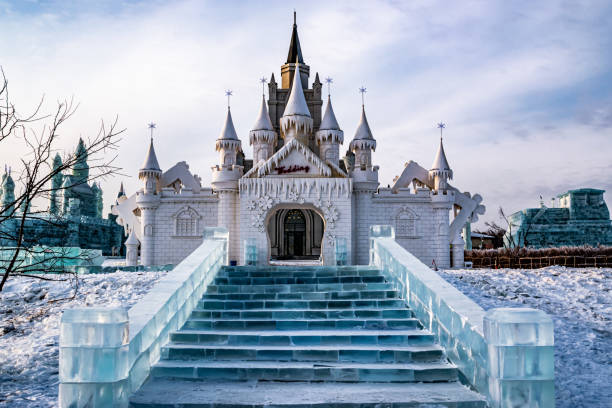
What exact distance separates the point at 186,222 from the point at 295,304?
59.1ft

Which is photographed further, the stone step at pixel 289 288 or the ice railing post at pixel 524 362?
the stone step at pixel 289 288

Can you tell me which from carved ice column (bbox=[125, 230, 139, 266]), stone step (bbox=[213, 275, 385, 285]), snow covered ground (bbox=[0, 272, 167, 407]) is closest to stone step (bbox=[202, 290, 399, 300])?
stone step (bbox=[213, 275, 385, 285])

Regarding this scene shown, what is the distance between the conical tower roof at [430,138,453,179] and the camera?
2795cm

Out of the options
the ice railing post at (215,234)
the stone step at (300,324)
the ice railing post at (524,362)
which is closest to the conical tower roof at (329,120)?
the ice railing post at (215,234)

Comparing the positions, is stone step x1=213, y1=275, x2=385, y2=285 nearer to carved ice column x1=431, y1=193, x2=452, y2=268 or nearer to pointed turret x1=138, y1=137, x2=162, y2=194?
carved ice column x1=431, y1=193, x2=452, y2=268

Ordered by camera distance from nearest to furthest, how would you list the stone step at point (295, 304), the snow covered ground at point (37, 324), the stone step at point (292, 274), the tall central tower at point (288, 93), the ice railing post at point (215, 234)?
1. the snow covered ground at point (37, 324)
2. the stone step at point (295, 304)
3. the stone step at point (292, 274)
4. the ice railing post at point (215, 234)
5. the tall central tower at point (288, 93)

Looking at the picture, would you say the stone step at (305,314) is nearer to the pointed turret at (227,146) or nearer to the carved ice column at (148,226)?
the carved ice column at (148,226)

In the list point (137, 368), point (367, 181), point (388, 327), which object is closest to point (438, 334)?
point (388, 327)

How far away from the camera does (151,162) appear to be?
28.2 metres

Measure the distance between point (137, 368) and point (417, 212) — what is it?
71.0ft

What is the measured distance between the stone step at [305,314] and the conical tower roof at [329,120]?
62.9ft

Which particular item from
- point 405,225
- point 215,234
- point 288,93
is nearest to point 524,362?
point 215,234

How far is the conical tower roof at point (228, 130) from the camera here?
28469mm

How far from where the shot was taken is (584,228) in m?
58.1
